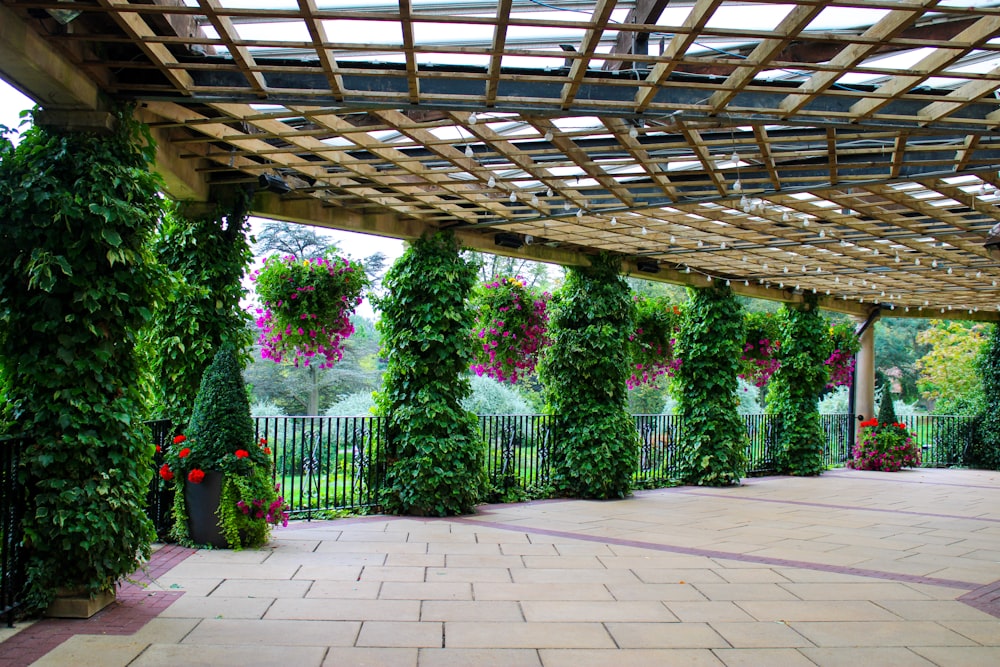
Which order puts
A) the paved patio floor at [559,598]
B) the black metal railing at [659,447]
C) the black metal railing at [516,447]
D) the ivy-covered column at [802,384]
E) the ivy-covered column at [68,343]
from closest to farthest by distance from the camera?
the paved patio floor at [559,598], the ivy-covered column at [68,343], the black metal railing at [516,447], the black metal railing at [659,447], the ivy-covered column at [802,384]

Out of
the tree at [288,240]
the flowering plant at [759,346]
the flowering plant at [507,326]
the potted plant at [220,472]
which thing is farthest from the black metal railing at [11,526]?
the tree at [288,240]

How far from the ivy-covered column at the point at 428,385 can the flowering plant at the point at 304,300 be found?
2.98 feet

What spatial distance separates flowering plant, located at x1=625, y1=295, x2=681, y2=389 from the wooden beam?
7614mm

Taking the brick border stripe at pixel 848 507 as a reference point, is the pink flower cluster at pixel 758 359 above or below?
above

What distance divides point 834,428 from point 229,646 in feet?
46.3

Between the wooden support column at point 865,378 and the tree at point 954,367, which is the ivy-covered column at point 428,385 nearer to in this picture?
the wooden support column at point 865,378

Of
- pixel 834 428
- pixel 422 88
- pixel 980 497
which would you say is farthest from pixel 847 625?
pixel 834 428

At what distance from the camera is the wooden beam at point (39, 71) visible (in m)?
3.43

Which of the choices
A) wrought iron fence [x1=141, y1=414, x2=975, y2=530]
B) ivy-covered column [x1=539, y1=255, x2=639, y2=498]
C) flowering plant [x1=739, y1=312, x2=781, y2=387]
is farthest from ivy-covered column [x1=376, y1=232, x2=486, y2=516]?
flowering plant [x1=739, y1=312, x2=781, y2=387]

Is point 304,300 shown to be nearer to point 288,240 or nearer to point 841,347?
point 841,347

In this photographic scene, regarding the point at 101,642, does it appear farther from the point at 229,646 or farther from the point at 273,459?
the point at 273,459

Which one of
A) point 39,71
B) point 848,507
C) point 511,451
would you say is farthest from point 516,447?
point 39,71

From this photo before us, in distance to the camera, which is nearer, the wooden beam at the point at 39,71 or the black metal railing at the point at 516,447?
the wooden beam at the point at 39,71

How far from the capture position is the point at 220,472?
18.7 ft
